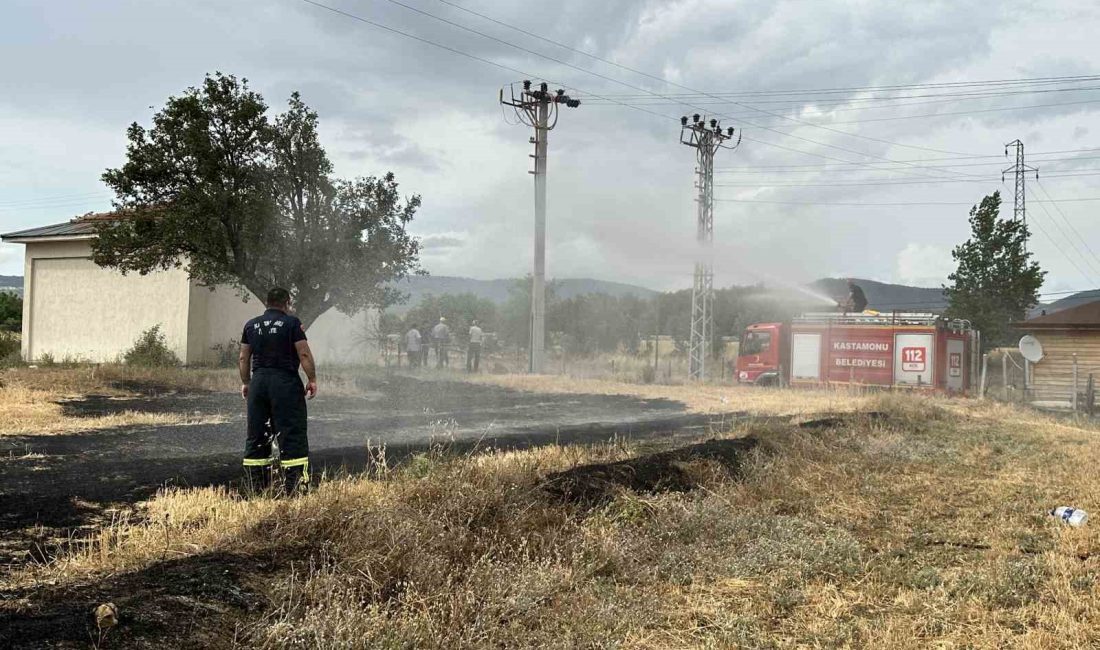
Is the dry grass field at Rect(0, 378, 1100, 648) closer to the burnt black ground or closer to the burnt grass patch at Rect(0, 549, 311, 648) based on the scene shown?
the burnt grass patch at Rect(0, 549, 311, 648)

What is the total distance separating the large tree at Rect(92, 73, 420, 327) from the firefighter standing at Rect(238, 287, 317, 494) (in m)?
9.36

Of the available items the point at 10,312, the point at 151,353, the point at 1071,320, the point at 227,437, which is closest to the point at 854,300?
the point at 1071,320

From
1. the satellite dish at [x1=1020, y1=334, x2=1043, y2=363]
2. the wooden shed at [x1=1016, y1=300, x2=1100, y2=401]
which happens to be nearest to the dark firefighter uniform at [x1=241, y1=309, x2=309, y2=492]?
the satellite dish at [x1=1020, y1=334, x2=1043, y2=363]

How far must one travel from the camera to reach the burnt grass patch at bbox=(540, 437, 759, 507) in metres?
6.04

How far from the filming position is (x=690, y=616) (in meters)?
4.16

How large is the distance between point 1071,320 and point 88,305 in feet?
100

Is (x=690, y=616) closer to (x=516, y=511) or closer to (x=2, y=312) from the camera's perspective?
(x=516, y=511)


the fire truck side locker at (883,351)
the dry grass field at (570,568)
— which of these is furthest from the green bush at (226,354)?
the fire truck side locker at (883,351)

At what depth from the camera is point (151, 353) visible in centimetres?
1834

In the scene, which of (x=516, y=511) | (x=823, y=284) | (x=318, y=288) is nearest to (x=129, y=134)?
(x=318, y=288)

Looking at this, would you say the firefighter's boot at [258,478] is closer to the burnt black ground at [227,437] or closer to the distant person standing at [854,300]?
the burnt black ground at [227,437]

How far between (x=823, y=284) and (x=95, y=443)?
2659 centimetres

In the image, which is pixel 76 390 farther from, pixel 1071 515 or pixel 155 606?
pixel 1071 515

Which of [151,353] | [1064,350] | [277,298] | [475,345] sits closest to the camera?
[277,298]
